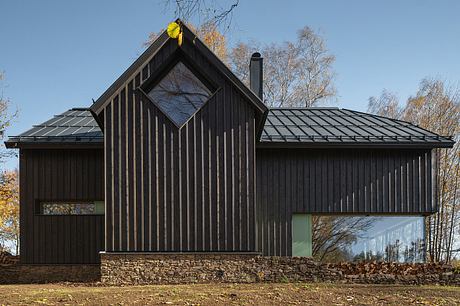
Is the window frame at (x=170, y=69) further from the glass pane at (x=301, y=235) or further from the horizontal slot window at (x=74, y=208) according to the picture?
the glass pane at (x=301, y=235)

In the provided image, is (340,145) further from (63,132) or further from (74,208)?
(74,208)

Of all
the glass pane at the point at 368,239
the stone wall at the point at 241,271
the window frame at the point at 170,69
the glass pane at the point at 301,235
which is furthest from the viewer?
the glass pane at the point at 368,239

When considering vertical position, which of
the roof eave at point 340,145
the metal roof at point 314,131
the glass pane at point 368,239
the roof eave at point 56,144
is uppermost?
the metal roof at point 314,131

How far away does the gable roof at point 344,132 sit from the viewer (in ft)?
47.1

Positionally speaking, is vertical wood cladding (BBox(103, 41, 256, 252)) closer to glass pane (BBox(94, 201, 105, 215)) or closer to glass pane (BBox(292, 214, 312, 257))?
glass pane (BBox(292, 214, 312, 257))

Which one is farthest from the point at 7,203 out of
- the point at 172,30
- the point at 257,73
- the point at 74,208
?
the point at 172,30

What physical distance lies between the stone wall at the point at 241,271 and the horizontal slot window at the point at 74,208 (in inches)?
103

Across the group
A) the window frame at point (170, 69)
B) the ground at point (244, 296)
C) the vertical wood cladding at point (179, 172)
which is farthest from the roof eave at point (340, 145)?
the ground at point (244, 296)

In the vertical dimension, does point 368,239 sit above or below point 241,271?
above

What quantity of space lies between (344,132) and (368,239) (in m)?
3.01

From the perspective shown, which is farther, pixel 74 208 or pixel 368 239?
pixel 74 208

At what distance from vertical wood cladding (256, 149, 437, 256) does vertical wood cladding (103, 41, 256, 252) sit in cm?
167

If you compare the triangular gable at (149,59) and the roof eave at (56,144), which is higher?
the triangular gable at (149,59)

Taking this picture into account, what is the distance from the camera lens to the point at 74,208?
61.8 feet
